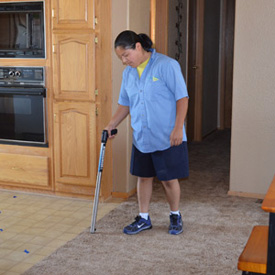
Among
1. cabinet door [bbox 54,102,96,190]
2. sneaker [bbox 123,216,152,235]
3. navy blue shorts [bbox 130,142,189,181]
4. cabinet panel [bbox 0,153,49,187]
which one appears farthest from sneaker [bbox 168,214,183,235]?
cabinet panel [bbox 0,153,49,187]

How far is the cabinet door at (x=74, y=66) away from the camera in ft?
12.1

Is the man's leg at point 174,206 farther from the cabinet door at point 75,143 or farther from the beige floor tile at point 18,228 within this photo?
the beige floor tile at point 18,228

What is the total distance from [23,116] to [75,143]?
0.51m

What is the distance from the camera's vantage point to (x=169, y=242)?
298 centimetres

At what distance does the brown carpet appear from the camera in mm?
2625

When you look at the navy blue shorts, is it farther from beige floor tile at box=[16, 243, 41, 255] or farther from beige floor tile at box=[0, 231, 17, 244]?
beige floor tile at box=[0, 231, 17, 244]

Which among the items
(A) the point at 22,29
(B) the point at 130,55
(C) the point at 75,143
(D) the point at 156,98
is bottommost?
(C) the point at 75,143

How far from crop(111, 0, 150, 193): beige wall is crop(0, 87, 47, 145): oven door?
583 millimetres

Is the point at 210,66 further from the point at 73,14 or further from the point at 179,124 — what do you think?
the point at 179,124

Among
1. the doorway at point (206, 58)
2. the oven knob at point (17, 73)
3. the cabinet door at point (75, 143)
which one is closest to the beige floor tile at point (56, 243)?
the cabinet door at point (75, 143)

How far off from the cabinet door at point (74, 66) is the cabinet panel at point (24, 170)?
0.58 metres

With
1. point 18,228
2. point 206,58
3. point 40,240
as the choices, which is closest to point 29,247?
point 40,240

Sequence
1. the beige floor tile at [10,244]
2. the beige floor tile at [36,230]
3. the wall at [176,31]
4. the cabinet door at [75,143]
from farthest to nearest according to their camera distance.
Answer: the wall at [176,31], the cabinet door at [75,143], the beige floor tile at [36,230], the beige floor tile at [10,244]

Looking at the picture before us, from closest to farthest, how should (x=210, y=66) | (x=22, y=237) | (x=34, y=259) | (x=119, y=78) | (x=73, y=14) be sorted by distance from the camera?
Answer: (x=34, y=259)
(x=22, y=237)
(x=73, y=14)
(x=119, y=78)
(x=210, y=66)
